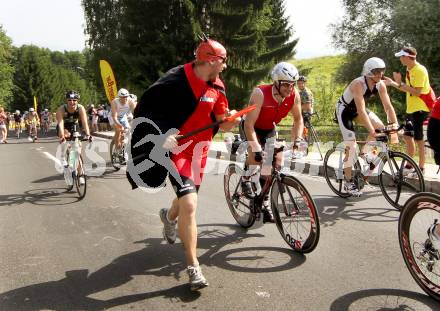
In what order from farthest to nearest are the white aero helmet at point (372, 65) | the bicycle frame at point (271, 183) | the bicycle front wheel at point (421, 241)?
the white aero helmet at point (372, 65) → the bicycle frame at point (271, 183) → the bicycle front wheel at point (421, 241)

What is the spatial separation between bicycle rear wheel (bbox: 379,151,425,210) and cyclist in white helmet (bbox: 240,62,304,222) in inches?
65.0

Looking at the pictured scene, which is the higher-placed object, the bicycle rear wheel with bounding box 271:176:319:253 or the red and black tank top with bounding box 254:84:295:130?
the red and black tank top with bounding box 254:84:295:130

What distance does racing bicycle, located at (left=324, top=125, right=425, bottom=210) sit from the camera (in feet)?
19.9

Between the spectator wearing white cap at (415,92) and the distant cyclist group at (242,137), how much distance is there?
3.41 feet

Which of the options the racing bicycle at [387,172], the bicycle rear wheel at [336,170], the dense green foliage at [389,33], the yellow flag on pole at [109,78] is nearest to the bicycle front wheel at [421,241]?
the racing bicycle at [387,172]

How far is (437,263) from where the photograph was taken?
3.46 meters

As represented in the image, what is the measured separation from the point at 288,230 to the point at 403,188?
7.43ft

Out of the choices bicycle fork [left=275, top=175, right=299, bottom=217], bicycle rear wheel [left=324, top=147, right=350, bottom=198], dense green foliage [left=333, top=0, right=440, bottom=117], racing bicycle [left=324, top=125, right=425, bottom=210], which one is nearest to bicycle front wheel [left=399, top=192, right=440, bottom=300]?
bicycle fork [left=275, top=175, right=299, bottom=217]

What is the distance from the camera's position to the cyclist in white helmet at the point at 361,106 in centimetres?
626

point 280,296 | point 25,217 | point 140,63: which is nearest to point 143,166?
point 280,296

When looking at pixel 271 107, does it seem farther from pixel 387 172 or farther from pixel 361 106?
pixel 387 172

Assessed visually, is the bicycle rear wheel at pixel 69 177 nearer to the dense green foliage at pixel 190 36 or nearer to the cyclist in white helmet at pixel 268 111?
the cyclist in white helmet at pixel 268 111

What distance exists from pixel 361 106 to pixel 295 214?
97.9 inches

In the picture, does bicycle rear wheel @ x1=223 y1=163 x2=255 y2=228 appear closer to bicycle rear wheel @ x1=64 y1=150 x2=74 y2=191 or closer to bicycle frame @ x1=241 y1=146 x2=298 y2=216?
bicycle frame @ x1=241 y1=146 x2=298 y2=216
